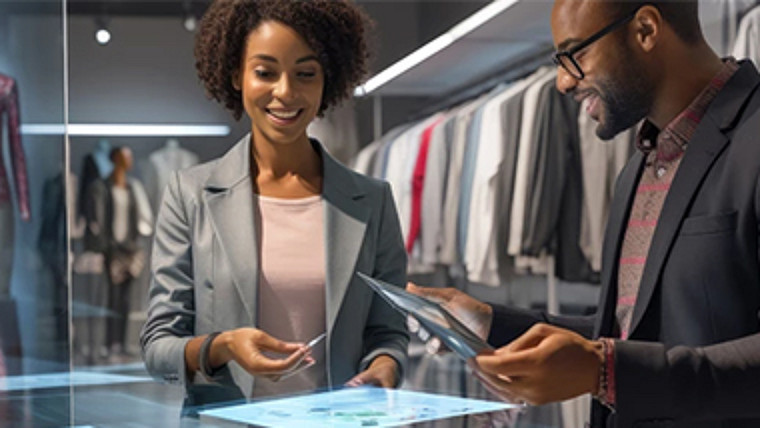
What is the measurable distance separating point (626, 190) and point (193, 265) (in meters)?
0.62

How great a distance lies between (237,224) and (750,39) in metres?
1.94

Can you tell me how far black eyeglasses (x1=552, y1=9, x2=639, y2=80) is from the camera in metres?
1.45

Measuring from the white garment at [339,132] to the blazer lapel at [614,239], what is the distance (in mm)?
454

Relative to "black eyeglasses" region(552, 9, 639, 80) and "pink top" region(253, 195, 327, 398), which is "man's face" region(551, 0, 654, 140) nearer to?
"black eyeglasses" region(552, 9, 639, 80)

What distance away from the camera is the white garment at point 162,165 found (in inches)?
70.9

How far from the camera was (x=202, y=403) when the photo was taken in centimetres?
153

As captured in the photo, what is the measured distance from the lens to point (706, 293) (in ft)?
4.36

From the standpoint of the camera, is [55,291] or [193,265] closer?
[193,265]

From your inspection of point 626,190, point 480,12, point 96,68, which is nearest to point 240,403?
point 626,190

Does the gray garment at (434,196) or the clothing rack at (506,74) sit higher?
the clothing rack at (506,74)

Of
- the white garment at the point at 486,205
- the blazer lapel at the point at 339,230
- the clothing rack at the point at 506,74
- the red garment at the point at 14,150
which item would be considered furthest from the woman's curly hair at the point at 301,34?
the white garment at the point at 486,205

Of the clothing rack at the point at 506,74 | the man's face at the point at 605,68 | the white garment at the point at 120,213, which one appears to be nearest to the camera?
the man's face at the point at 605,68

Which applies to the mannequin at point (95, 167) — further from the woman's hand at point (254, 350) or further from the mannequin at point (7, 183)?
the woman's hand at point (254, 350)

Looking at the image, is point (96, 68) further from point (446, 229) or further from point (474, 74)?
point (446, 229)
